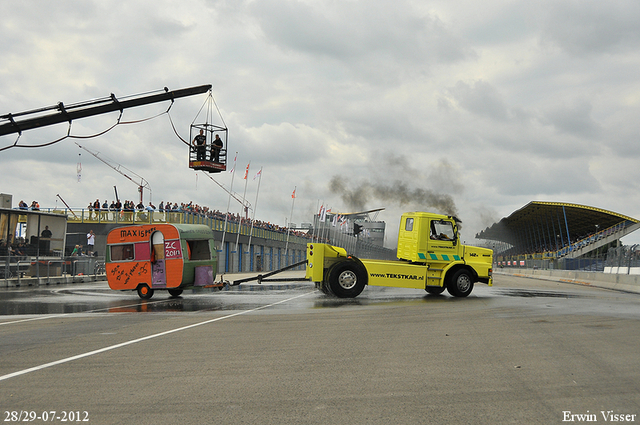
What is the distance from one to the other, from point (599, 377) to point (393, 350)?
9.71ft

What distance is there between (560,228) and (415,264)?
244 ft

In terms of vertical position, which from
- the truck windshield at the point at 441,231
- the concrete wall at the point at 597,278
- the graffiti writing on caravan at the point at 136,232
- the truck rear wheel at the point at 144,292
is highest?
the truck windshield at the point at 441,231

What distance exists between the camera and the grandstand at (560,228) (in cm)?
7350

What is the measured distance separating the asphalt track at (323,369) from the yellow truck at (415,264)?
212 inches

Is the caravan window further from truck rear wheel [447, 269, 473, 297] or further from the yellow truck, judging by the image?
truck rear wheel [447, 269, 473, 297]

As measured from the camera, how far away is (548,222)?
93.7 m

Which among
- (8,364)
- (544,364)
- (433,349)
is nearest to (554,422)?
(544,364)

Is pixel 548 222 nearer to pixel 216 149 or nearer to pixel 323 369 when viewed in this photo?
pixel 216 149

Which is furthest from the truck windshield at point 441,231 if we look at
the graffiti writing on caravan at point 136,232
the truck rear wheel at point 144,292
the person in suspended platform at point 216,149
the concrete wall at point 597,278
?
the concrete wall at point 597,278

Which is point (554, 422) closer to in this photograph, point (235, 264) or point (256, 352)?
point (256, 352)

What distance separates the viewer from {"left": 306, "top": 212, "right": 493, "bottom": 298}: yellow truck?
1916 cm


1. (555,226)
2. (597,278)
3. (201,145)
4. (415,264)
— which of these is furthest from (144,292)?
(555,226)

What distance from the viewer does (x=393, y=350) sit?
881 centimetres

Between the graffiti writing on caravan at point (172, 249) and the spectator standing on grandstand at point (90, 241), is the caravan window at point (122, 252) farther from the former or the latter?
the spectator standing on grandstand at point (90, 241)
